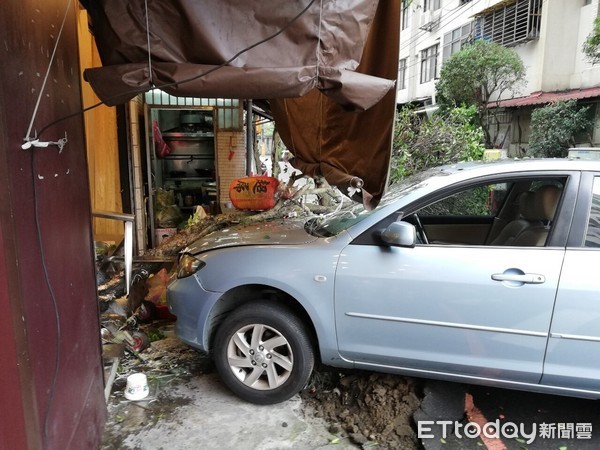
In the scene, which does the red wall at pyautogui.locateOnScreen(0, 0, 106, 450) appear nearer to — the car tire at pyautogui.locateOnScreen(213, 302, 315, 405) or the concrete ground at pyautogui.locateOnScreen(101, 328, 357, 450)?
the concrete ground at pyautogui.locateOnScreen(101, 328, 357, 450)

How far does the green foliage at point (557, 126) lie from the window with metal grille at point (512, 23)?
415 centimetres

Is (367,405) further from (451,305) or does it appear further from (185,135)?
(185,135)

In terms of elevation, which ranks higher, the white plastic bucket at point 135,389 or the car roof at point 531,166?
the car roof at point 531,166

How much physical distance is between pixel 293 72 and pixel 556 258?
202 centimetres

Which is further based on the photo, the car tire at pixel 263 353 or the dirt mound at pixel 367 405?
the car tire at pixel 263 353

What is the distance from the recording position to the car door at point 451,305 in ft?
9.08

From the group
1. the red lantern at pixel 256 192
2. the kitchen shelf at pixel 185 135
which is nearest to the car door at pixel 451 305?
the red lantern at pixel 256 192

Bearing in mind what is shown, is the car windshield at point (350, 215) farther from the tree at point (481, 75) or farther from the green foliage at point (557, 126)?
the tree at point (481, 75)

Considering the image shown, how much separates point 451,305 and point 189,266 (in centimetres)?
197

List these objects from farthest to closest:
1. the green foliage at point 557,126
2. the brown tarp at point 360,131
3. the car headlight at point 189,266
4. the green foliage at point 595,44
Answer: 1. the green foliage at point 557,126
2. the green foliage at point 595,44
3. the car headlight at point 189,266
4. the brown tarp at point 360,131

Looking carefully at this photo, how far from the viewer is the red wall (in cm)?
167

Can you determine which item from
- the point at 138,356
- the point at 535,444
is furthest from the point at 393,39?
the point at 138,356

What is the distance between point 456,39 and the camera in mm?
21688

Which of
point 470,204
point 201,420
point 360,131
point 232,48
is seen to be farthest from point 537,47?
point 201,420
